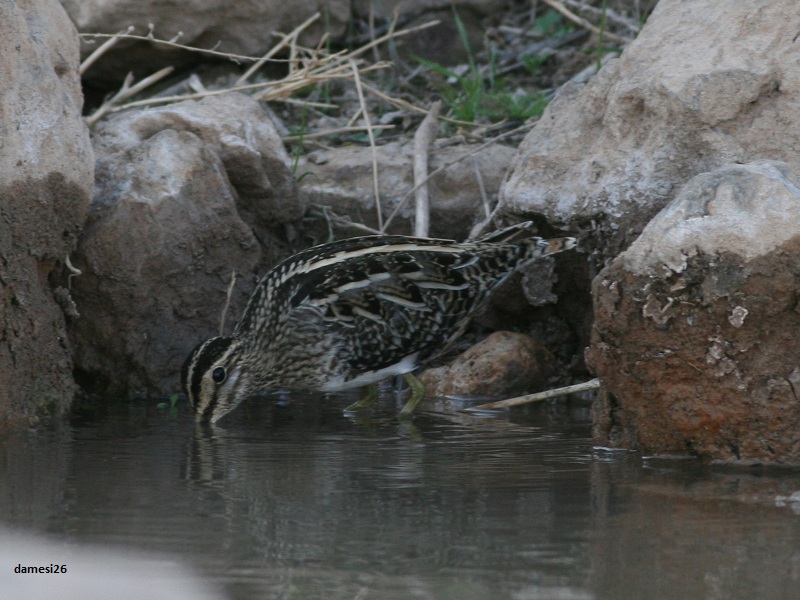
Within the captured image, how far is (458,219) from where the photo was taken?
26.9ft

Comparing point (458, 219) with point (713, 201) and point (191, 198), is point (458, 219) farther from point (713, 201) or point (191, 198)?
point (713, 201)

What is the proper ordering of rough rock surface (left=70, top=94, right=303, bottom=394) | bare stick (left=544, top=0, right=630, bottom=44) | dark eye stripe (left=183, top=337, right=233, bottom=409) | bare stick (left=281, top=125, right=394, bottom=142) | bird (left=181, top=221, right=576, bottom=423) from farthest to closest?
bare stick (left=544, top=0, right=630, bottom=44) → bare stick (left=281, top=125, right=394, bottom=142) → rough rock surface (left=70, top=94, right=303, bottom=394) → bird (left=181, top=221, right=576, bottom=423) → dark eye stripe (left=183, top=337, right=233, bottom=409)

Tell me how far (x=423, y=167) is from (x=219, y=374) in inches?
85.4

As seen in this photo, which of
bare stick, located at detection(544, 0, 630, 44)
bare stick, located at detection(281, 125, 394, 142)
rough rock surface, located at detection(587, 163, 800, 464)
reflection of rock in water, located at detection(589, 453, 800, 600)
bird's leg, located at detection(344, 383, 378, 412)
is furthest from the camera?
bare stick, located at detection(544, 0, 630, 44)

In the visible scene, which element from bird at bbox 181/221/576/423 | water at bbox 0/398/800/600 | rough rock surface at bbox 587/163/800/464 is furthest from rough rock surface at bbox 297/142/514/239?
rough rock surface at bbox 587/163/800/464

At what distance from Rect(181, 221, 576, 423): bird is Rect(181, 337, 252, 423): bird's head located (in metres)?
0.01

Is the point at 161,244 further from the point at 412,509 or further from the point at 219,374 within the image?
the point at 412,509

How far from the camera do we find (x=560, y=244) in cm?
672

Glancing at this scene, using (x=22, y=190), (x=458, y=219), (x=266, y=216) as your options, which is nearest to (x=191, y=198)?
(x=266, y=216)

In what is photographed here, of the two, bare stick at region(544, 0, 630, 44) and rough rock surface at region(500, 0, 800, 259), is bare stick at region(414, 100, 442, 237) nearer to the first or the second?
rough rock surface at region(500, 0, 800, 259)

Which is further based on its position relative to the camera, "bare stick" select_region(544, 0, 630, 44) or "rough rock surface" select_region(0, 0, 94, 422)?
"bare stick" select_region(544, 0, 630, 44)

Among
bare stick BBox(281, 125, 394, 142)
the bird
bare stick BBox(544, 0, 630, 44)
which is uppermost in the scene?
bare stick BBox(544, 0, 630, 44)

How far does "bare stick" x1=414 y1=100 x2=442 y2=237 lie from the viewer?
791 centimetres

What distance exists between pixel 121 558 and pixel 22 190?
2.84 metres
